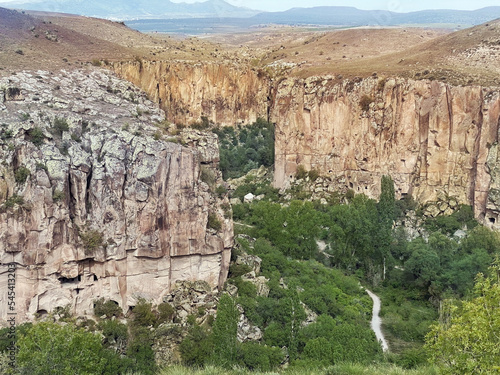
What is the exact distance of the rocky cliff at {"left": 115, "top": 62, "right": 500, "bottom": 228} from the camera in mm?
44250

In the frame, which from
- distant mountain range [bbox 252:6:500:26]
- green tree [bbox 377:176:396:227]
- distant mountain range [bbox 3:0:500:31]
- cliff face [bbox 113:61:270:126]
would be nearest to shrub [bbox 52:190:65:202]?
green tree [bbox 377:176:396:227]

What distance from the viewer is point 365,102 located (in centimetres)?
5056

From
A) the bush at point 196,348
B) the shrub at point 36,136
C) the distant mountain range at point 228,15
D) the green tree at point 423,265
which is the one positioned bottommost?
the green tree at point 423,265

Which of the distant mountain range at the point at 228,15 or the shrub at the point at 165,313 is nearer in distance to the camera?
the shrub at the point at 165,313

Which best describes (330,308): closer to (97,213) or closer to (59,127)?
(97,213)

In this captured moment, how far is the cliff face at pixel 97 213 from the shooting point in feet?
75.0

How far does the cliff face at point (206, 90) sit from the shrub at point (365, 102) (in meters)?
22.3

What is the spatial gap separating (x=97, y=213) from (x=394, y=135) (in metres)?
32.6

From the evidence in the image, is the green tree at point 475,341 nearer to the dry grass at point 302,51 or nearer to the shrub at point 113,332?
the shrub at point 113,332

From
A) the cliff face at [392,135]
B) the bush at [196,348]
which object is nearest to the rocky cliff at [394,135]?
the cliff face at [392,135]

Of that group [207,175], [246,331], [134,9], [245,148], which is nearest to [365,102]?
[245,148]

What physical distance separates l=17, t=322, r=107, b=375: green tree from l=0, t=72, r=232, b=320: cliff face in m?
5.78

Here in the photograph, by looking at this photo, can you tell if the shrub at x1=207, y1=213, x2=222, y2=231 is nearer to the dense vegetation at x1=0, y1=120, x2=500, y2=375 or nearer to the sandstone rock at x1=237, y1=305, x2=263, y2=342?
the dense vegetation at x1=0, y1=120, x2=500, y2=375

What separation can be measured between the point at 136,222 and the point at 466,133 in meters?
32.0
